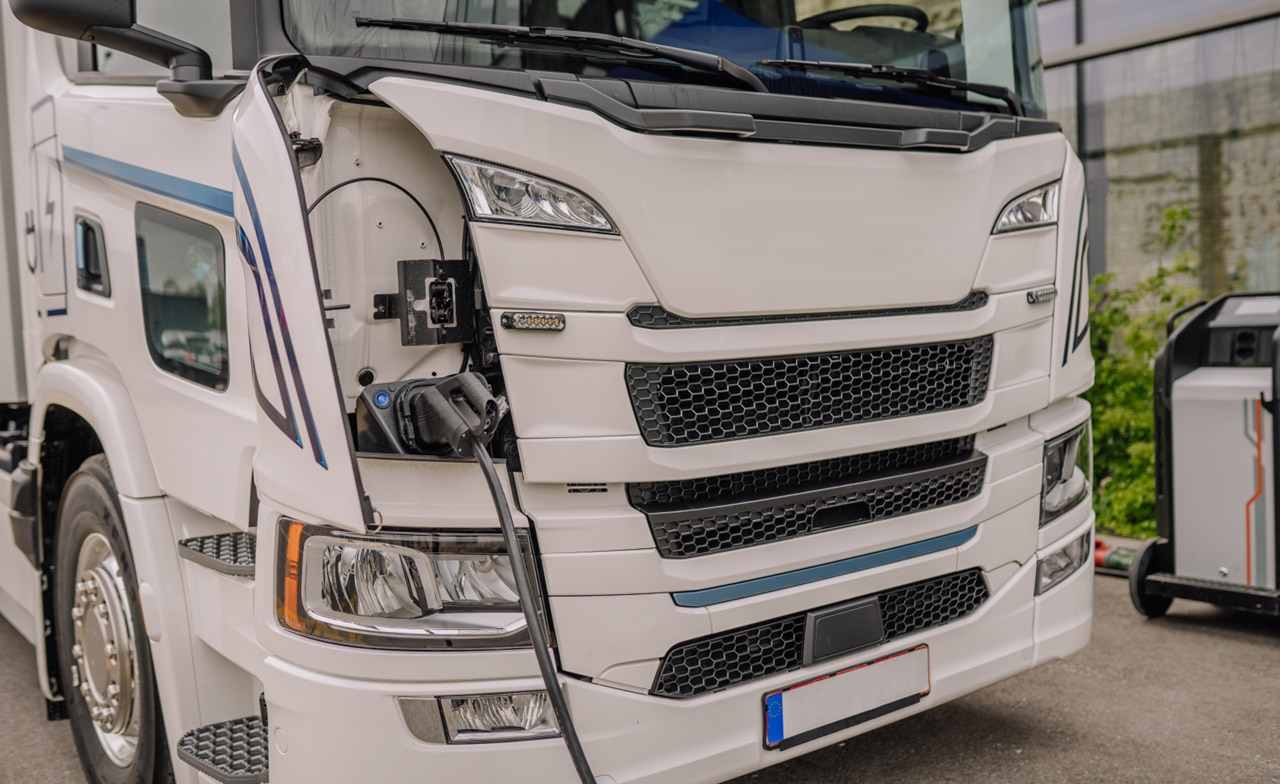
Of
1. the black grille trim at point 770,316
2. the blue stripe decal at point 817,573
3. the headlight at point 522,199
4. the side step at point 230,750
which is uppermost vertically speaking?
the headlight at point 522,199

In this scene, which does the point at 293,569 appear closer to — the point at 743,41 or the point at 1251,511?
the point at 743,41

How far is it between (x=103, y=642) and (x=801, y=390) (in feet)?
7.17

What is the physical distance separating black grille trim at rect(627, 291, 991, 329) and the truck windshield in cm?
56

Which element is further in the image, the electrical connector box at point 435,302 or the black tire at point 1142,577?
the black tire at point 1142,577

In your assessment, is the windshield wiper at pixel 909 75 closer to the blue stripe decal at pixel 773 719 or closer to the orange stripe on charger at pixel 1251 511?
the blue stripe decal at pixel 773 719

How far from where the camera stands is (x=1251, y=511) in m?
4.48

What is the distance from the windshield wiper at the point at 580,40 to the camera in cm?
241

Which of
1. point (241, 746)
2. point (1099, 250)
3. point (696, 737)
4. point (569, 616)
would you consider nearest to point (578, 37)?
point (569, 616)

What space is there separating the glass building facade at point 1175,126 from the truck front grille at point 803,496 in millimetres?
4520

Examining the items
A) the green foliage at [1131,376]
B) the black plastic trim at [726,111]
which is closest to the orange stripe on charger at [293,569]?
the black plastic trim at [726,111]

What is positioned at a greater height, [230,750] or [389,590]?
[389,590]

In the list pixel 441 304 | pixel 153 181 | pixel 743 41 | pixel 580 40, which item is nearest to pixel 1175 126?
pixel 743 41

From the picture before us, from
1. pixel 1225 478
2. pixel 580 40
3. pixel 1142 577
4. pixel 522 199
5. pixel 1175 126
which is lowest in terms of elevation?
pixel 1142 577

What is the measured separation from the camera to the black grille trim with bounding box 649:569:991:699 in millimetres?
2561
